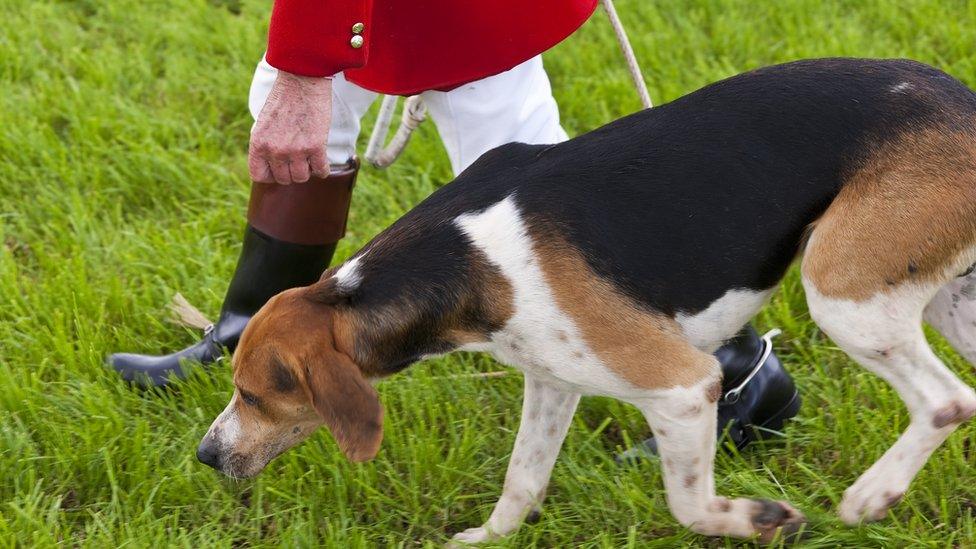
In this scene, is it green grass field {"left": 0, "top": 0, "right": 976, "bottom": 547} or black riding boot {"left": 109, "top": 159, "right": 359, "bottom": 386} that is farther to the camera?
black riding boot {"left": 109, "top": 159, "right": 359, "bottom": 386}

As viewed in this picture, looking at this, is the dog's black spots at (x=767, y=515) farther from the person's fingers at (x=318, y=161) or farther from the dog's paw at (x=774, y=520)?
the person's fingers at (x=318, y=161)

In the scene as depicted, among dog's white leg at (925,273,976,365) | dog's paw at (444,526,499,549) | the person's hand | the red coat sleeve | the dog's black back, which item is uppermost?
the red coat sleeve

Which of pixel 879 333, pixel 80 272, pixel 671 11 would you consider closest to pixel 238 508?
pixel 80 272

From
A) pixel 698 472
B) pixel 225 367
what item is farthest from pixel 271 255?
pixel 698 472

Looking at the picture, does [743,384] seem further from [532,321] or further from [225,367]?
[225,367]

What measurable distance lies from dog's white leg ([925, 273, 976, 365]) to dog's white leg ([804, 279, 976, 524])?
23cm

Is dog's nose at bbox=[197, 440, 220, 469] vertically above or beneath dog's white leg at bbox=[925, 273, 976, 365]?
beneath

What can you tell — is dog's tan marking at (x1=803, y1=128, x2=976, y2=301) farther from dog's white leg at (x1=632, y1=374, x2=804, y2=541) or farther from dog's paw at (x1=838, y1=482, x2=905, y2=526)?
dog's paw at (x1=838, y1=482, x2=905, y2=526)

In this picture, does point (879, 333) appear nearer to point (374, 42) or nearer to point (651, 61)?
point (374, 42)

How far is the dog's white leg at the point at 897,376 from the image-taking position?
304 centimetres

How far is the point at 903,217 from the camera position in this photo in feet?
9.70

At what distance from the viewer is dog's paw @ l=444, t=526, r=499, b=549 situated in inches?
135

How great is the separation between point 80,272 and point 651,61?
2651 mm

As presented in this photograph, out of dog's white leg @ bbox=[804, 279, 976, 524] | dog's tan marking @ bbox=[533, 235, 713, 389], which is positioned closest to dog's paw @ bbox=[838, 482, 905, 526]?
dog's white leg @ bbox=[804, 279, 976, 524]
